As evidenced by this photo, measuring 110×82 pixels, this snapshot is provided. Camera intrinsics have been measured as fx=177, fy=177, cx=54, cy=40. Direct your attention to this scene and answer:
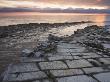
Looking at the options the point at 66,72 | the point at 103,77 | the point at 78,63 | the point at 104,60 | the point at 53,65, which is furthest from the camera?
the point at 104,60

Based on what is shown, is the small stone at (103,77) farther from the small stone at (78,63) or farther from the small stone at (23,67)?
the small stone at (23,67)

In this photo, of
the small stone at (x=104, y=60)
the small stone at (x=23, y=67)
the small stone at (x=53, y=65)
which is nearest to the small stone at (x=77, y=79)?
the small stone at (x=53, y=65)

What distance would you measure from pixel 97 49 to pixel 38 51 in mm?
2391

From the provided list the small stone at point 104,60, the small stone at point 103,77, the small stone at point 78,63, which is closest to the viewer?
the small stone at point 103,77

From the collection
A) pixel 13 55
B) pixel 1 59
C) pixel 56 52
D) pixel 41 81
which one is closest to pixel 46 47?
pixel 56 52

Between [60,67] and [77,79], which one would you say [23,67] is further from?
[77,79]

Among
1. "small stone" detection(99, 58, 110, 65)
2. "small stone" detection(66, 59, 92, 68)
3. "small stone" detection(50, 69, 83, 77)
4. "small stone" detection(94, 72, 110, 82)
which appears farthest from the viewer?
"small stone" detection(99, 58, 110, 65)

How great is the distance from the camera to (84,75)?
171 inches

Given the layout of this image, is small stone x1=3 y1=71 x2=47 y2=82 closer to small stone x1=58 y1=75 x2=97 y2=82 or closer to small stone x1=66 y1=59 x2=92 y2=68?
small stone x1=58 y1=75 x2=97 y2=82

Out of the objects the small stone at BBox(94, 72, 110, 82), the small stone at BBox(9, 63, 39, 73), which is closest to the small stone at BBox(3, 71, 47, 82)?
the small stone at BBox(9, 63, 39, 73)

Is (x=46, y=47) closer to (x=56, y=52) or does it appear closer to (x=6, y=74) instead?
(x=56, y=52)

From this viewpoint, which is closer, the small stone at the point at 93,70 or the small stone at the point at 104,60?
the small stone at the point at 93,70

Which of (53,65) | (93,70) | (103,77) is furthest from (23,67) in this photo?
(103,77)

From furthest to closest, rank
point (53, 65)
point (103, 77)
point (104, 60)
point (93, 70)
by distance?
point (104, 60) → point (53, 65) → point (93, 70) → point (103, 77)
